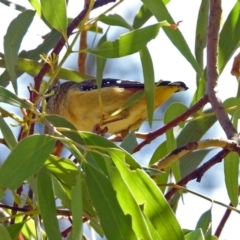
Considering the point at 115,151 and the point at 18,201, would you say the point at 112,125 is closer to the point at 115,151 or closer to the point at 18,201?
the point at 18,201

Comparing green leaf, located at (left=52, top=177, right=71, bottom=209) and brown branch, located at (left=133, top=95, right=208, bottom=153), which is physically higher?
brown branch, located at (left=133, top=95, right=208, bottom=153)

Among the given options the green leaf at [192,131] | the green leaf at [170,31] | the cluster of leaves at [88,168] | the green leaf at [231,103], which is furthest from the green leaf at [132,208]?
the green leaf at [192,131]

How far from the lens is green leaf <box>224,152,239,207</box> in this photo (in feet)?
5.02

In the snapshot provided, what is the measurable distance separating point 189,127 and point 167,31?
48 cm

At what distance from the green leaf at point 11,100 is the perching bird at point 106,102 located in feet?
2.73

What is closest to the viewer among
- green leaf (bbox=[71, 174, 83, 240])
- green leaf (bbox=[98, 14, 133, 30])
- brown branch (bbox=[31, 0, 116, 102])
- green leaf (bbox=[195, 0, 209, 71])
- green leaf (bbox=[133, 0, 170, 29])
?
green leaf (bbox=[71, 174, 83, 240])

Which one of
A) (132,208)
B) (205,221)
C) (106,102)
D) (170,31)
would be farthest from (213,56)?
(106,102)

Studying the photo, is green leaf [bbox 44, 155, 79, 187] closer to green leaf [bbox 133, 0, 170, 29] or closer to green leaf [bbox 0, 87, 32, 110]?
green leaf [bbox 0, 87, 32, 110]

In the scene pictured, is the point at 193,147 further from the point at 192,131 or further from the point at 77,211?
the point at 192,131

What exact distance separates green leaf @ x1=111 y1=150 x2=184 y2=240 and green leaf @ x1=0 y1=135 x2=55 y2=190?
0.36ft

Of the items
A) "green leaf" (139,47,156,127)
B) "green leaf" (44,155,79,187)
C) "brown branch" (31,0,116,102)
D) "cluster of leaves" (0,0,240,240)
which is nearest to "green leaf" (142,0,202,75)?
"cluster of leaves" (0,0,240,240)

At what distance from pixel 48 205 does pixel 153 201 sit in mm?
194

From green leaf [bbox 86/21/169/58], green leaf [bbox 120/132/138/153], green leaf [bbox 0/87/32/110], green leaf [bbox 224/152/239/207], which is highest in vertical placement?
green leaf [bbox 86/21/169/58]

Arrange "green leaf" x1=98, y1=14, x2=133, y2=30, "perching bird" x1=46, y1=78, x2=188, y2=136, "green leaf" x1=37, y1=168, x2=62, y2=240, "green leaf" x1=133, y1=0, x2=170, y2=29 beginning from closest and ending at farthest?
"green leaf" x1=37, y1=168, x2=62, y2=240
"green leaf" x1=98, y1=14, x2=133, y2=30
"green leaf" x1=133, y1=0, x2=170, y2=29
"perching bird" x1=46, y1=78, x2=188, y2=136
